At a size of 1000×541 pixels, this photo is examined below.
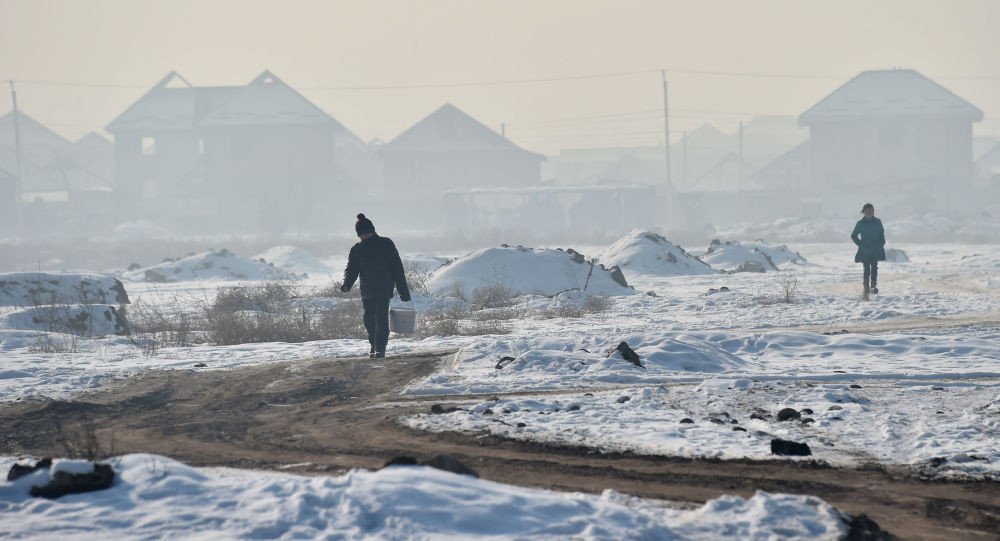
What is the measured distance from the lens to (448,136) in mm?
69875

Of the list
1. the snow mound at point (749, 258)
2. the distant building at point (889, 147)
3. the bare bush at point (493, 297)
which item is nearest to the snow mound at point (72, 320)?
the bare bush at point (493, 297)

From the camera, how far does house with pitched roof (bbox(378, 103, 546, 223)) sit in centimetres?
6888

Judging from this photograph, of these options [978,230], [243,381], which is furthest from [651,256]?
[978,230]

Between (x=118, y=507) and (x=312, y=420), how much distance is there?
113 inches

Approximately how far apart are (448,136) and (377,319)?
59561 millimetres

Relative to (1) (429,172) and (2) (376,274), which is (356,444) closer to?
(2) (376,274)

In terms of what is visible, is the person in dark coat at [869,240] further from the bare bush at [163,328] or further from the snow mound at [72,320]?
the snow mound at [72,320]

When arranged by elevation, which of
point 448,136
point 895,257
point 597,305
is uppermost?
point 448,136

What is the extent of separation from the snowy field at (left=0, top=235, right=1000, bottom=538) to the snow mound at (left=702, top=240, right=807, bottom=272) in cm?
1075

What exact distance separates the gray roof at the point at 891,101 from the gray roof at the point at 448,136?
19987 mm

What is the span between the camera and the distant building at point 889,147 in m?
64.8

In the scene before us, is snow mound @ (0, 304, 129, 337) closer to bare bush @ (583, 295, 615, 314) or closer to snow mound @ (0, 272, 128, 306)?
snow mound @ (0, 272, 128, 306)

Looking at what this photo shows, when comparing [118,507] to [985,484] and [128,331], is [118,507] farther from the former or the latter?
[128,331]

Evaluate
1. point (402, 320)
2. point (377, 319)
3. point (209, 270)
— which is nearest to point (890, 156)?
point (209, 270)
